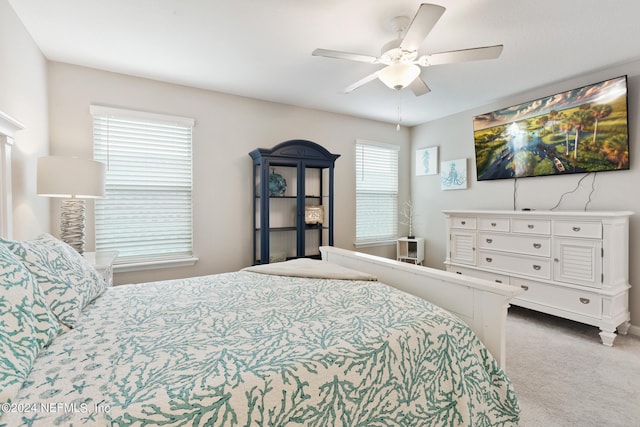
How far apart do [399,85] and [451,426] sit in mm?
2021

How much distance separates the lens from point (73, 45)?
2379 mm

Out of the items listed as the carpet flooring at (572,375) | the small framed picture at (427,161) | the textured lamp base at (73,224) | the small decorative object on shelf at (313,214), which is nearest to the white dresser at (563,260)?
the carpet flooring at (572,375)

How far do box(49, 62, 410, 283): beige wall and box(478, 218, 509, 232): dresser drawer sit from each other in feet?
5.72

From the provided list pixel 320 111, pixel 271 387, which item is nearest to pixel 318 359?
pixel 271 387

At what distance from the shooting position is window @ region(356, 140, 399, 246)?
4.49m

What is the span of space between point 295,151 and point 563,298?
10.2 feet

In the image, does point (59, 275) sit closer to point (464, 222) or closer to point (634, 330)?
point (464, 222)

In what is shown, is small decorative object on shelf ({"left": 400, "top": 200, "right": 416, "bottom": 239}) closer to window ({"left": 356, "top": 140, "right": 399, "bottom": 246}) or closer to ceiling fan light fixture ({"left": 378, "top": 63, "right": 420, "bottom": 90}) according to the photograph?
window ({"left": 356, "top": 140, "right": 399, "bottom": 246})

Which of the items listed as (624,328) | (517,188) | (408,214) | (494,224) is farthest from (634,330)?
(408,214)

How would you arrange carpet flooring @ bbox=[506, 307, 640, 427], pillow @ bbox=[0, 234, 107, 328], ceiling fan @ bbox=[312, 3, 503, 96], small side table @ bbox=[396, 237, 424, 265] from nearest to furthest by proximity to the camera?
pillow @ bbox=[0, 234, 107, 328] → carpet flooring @ bbox=[506, 307, 640, 427] → ceiling fan @ bbox=[312, 3, 503, 96] → small side table @ bbox=[396, 237, 424, 265]

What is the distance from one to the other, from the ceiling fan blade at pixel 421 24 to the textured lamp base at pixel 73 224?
2.68 metres

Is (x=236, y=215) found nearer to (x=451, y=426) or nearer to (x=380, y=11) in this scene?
(x=380, y=11)

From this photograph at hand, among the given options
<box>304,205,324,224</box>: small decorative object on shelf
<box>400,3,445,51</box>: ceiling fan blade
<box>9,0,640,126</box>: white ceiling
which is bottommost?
<box>304,205,324,224</box>: small decorative object on shelf

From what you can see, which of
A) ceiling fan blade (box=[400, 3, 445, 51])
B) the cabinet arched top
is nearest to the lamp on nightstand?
the cabinet arched top
